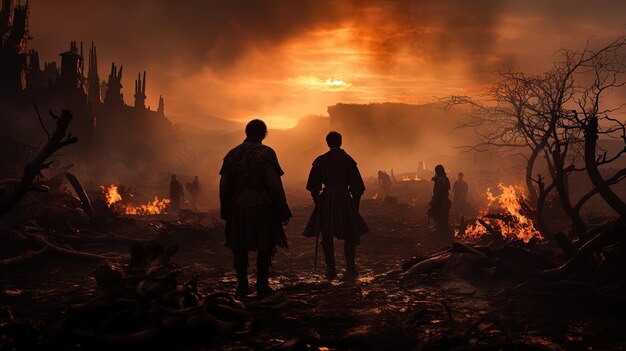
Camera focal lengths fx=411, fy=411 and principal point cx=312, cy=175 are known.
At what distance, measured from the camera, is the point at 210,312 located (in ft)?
14.6

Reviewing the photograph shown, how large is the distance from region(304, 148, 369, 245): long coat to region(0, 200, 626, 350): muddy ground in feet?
2.74

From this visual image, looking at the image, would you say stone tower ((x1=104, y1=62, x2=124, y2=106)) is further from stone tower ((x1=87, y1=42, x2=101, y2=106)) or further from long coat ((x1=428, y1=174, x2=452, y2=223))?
long coat ((x1=428, y1=174, x2=452, y2=223))

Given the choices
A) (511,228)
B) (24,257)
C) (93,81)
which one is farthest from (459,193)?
(93,81)

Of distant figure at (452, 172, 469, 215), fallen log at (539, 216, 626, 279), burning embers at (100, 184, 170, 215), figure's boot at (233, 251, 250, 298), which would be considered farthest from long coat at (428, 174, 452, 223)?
burning embers at (100, 184, 170, 215)

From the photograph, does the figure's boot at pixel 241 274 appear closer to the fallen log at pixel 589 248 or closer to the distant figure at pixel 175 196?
the fallen log at pixel 589 248

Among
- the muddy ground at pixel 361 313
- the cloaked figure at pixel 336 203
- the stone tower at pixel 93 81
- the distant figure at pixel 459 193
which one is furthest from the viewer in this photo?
the stone tower at pixel 93 81

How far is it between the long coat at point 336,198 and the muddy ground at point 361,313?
32.9 inches

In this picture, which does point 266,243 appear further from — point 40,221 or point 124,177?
point 124,177

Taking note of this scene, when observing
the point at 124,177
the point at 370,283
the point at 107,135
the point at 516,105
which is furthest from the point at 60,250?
the point at 107,135

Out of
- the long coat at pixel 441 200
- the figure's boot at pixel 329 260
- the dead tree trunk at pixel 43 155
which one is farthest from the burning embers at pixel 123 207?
the figure's boot at pixel 329 260

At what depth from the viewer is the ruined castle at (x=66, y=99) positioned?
4338cm

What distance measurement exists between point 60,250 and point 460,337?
25.1 ft

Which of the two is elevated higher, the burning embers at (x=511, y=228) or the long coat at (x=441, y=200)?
the long coat at (x=441, y=200)

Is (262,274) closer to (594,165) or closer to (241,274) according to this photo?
(241,274)
